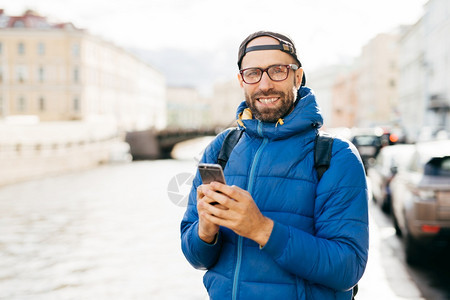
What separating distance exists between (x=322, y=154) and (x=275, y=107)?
0.25 metres

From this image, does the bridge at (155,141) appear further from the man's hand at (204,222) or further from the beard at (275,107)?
the man's hand at (204,222)

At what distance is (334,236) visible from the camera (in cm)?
171

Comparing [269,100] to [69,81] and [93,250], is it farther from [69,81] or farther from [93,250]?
[69,81]

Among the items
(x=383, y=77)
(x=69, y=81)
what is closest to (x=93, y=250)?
(x=69, y=81)

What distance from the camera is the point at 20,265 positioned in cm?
840

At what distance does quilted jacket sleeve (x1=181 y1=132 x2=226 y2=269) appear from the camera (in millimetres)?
1823

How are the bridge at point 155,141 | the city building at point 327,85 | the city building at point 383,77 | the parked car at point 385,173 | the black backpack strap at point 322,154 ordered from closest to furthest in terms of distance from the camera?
the black backpack strap at point 322,154
the parked car at point 385,173
the bridge at point 155,141
the city building at point 383,77
the city building at point 327,85

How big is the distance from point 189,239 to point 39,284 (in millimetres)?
6017

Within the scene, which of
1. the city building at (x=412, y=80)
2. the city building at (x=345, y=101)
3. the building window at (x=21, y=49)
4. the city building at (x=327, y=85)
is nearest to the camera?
the city building at (x=412, y=80)

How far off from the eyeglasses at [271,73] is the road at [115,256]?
0.45 meters

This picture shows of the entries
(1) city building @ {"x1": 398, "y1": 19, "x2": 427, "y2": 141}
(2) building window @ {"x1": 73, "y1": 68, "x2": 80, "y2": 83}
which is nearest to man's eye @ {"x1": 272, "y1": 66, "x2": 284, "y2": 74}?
(1) city building @ {"x1": 398, "y1": 19, "x2": 427, "y2": 141}

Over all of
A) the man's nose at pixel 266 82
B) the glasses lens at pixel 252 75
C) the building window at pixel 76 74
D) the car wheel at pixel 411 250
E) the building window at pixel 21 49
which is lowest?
the car wheel at pixel 411 250

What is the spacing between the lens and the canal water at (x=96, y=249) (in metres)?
6.66

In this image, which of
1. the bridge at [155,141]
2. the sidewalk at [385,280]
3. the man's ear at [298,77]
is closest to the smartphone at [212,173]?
the man's ear at [298,77]
